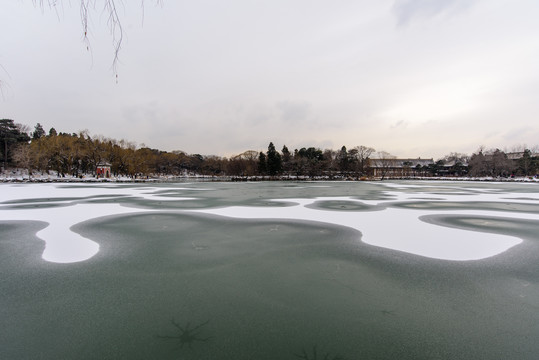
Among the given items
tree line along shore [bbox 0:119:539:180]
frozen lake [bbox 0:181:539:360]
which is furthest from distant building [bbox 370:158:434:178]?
frozen lake [bbox 0:181:539:360]

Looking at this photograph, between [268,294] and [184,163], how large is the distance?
99.8 metres

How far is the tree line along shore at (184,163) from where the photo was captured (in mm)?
51844

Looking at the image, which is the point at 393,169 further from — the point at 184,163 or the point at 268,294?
the point at 268,294

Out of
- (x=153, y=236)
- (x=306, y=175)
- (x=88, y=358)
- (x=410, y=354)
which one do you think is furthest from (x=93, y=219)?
(x=306, y=175)

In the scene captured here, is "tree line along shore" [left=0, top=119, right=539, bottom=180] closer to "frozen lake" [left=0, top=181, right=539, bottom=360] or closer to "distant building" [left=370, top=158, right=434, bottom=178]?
"distant building" [left=370, top=158, right=434, bottom=178]

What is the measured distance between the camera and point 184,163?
9775 centimetres

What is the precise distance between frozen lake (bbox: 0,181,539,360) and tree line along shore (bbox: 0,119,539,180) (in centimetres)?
5169

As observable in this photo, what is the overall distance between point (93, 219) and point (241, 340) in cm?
911

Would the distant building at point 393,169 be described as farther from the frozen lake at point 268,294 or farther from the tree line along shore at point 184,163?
the frozen lake at point 268,294

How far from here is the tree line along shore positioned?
51844mm

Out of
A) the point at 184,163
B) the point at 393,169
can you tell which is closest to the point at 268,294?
the point at 184,163

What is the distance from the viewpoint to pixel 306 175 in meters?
72.0

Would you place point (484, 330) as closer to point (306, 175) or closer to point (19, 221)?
point (19, 221)

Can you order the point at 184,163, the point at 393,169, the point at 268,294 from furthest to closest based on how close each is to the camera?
1. the point at 393,169
2. the point at 184,163
3. the point at 268,294
